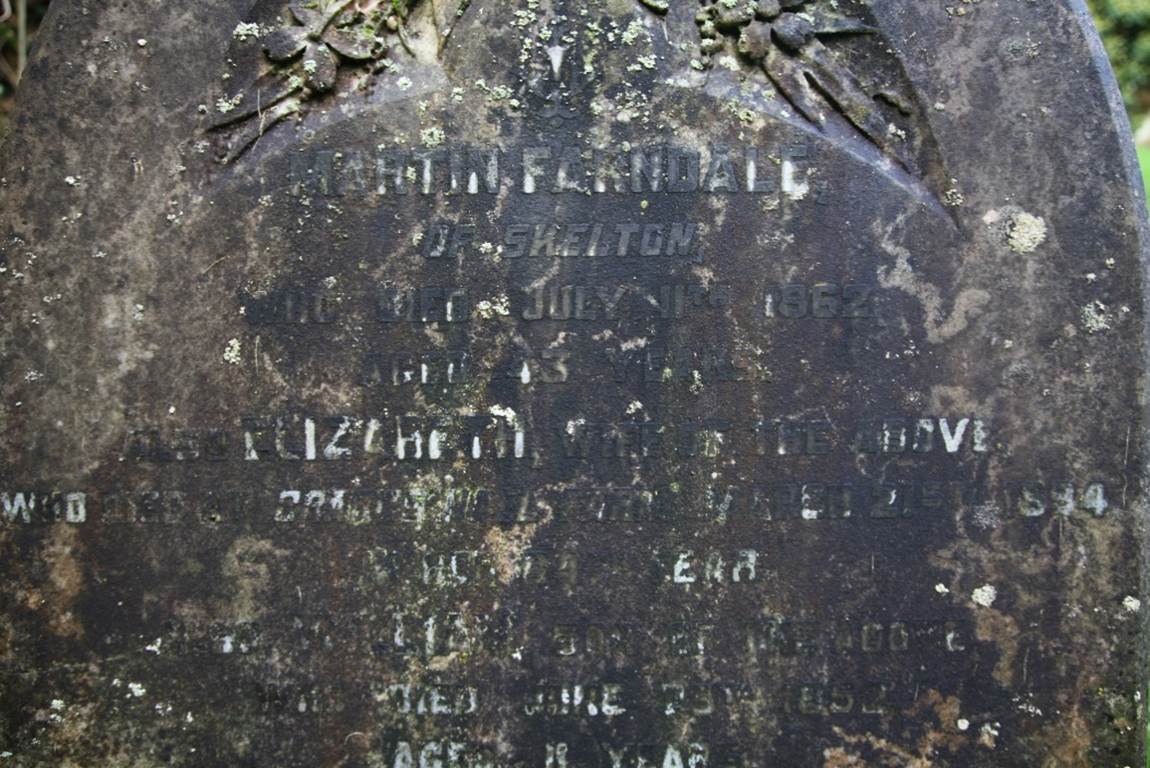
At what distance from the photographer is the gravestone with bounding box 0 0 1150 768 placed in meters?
2.64

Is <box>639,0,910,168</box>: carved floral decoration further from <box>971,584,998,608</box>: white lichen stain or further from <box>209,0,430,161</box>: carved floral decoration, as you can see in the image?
<box>971,584,998,608</box>: white lichen stain

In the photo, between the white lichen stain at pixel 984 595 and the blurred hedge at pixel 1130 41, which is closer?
the white lichen stain at pixel 984 595

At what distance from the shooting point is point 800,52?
266 centimetres

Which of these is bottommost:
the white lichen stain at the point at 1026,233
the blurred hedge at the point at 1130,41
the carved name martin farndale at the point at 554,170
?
the white lichen stain at the point at 1026,233

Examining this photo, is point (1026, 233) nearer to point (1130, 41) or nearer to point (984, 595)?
point (984, 595)

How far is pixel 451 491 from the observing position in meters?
2.68

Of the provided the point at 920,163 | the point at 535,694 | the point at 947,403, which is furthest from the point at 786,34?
the point at 535,694

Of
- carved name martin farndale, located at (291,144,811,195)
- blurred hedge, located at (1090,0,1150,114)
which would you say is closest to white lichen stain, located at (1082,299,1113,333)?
carved name martin farndale, located at (291,144,811,195)

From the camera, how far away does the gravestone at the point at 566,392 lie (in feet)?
8.66

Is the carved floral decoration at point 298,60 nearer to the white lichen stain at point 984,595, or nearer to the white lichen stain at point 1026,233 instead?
the white lichen stain at point 1026,233

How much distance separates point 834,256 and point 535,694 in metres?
1.16

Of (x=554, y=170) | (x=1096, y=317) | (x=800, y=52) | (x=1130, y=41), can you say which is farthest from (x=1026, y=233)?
(x=1130, y=41)

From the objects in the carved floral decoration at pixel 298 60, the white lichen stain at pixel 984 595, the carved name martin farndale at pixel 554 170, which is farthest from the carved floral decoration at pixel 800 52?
the white lichen stain at pixel 984 595

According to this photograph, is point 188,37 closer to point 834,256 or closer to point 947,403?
point 834,256
